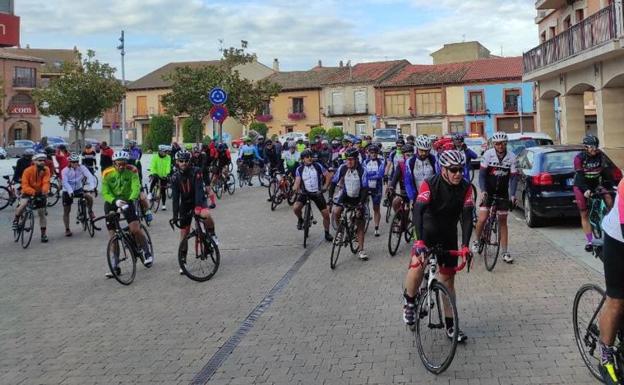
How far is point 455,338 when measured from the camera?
489cm

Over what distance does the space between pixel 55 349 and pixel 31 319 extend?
135 centimetres

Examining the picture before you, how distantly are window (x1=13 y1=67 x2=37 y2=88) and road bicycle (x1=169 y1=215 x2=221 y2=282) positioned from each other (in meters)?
61.8

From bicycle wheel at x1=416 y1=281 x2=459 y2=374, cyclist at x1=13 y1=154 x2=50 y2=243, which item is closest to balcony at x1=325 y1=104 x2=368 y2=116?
cyclist at x1=13 y1=154 x2=50 y2=243

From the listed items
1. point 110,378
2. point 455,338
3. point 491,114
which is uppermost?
point 491,114

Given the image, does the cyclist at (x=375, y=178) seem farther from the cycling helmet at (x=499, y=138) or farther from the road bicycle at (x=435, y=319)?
the road bicycle at (x=435, y=319)

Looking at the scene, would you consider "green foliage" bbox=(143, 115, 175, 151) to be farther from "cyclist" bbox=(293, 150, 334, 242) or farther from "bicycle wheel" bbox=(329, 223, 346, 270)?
"bicycle wheel" bbox=(329, 223, 346, 270)

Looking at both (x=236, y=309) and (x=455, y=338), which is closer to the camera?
(x=455, y=338)

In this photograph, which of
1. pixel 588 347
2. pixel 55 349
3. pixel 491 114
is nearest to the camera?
pixel 588 347

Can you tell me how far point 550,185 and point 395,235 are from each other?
3.34 m

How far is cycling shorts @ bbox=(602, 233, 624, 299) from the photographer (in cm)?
404

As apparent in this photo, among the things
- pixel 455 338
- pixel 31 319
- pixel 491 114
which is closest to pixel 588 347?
pixel 455 338

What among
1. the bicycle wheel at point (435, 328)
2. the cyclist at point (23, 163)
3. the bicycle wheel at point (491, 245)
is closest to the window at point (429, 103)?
the cyclist at point (23, 163)

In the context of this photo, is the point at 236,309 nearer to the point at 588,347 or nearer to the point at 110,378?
the point at 110,378

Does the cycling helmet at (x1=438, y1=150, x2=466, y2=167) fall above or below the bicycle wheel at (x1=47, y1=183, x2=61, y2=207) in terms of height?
above
